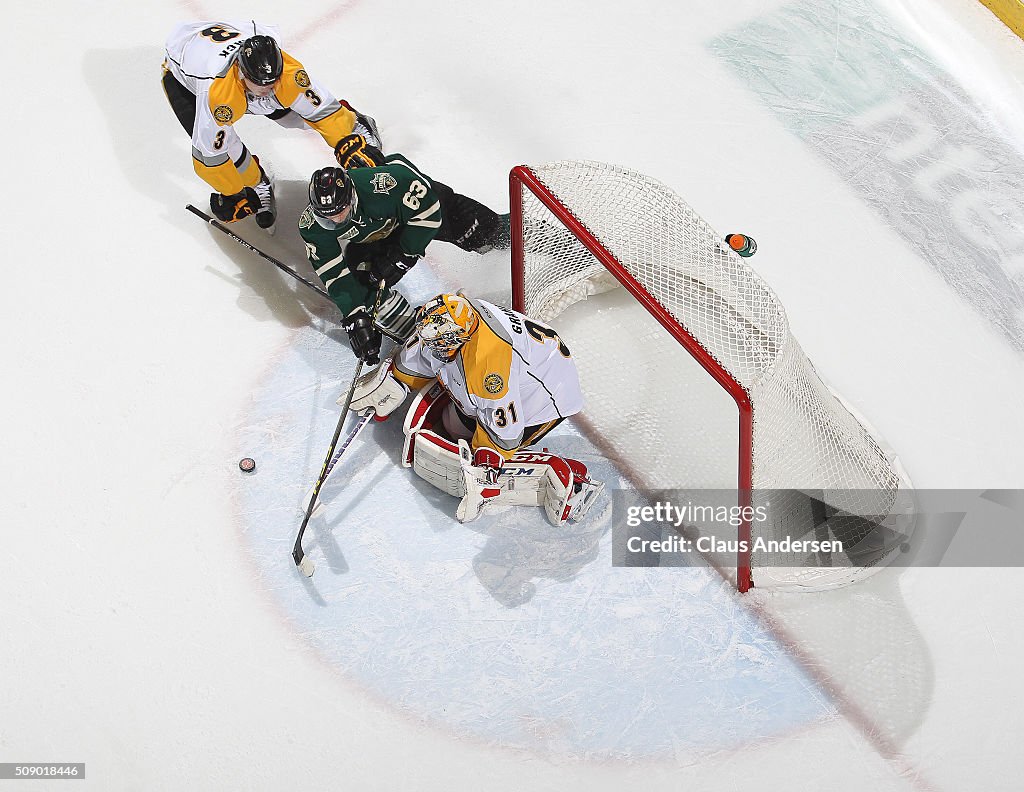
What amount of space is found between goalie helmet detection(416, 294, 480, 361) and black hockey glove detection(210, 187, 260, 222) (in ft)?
4.03

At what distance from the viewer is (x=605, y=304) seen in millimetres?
4379

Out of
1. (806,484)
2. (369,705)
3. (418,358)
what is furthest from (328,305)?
(806,484)

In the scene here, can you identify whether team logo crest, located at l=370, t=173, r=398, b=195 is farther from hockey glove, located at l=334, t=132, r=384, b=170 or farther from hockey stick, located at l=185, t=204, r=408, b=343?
hockey stick, located at l=185, t=204, r=408, b=343

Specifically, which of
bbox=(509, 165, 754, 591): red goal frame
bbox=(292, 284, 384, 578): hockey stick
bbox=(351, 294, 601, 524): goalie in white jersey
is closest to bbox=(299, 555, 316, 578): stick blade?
bbox=(292, 284, 384, 578): hockey stick

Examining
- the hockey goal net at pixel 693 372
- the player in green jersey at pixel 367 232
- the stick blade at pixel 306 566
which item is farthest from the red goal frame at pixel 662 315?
the stick blade at pixel 306 566

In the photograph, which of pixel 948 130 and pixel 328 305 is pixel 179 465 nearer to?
pixel 328 305

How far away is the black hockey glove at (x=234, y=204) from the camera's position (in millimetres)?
4422

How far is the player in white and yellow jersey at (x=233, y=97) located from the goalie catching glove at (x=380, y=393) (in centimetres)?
89

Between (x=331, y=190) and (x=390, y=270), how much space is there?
50cm

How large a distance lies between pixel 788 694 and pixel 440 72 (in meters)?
2.89

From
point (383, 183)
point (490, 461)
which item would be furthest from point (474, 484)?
point (383, 183)

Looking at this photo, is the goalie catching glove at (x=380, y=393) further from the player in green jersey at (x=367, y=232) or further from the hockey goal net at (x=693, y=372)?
the hockey goal net at (x=693, y=372)

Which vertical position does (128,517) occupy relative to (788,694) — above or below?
below

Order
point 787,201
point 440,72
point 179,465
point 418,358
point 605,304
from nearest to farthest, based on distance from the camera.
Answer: point 418,358 → point 179,465 → point 605,304 → point 787,201 → point 440,72
